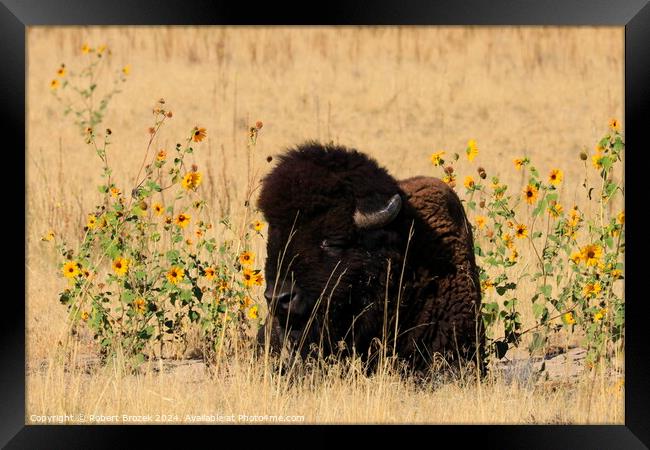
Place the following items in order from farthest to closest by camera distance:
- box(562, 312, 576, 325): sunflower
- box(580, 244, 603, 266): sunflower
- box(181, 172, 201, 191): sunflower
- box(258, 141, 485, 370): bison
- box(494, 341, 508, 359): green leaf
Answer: box(494, 341, 508, 359): green leaf < box(562, 312, 576, 325): sunflower < box(181, 172, 201, 191): sunflower < box(580, 244, 603, 266): sunflower < box(258, 141, 485, 370): bison

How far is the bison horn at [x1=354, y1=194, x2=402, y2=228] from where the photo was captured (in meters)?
8.28

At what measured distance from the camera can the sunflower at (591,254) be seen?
8555 mm

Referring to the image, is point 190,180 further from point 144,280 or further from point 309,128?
point 309,128

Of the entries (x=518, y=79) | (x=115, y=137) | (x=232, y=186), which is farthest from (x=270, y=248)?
(x=518, y=79)

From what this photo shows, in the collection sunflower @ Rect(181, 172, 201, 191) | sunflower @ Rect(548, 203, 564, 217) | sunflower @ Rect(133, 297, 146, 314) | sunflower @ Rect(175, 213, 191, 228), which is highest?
sunflower @ Rect(181, 172, 201, 191)

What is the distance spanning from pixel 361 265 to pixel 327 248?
288 millimetres

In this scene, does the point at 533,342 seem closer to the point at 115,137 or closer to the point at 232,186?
the point at 232,186

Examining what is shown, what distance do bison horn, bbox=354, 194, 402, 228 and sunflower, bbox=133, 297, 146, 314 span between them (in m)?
1.98

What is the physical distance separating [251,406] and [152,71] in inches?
681

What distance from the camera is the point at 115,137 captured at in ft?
64.9

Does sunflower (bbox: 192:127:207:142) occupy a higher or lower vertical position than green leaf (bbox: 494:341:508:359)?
higher

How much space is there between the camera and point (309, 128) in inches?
832

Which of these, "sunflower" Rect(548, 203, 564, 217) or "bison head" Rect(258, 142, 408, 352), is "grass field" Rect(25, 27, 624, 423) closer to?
"bison head" Rect(258, 142, 408, 352)

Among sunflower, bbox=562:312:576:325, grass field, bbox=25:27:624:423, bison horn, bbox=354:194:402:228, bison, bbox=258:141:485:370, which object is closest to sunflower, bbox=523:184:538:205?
bison, bbox=258:141:485:370
